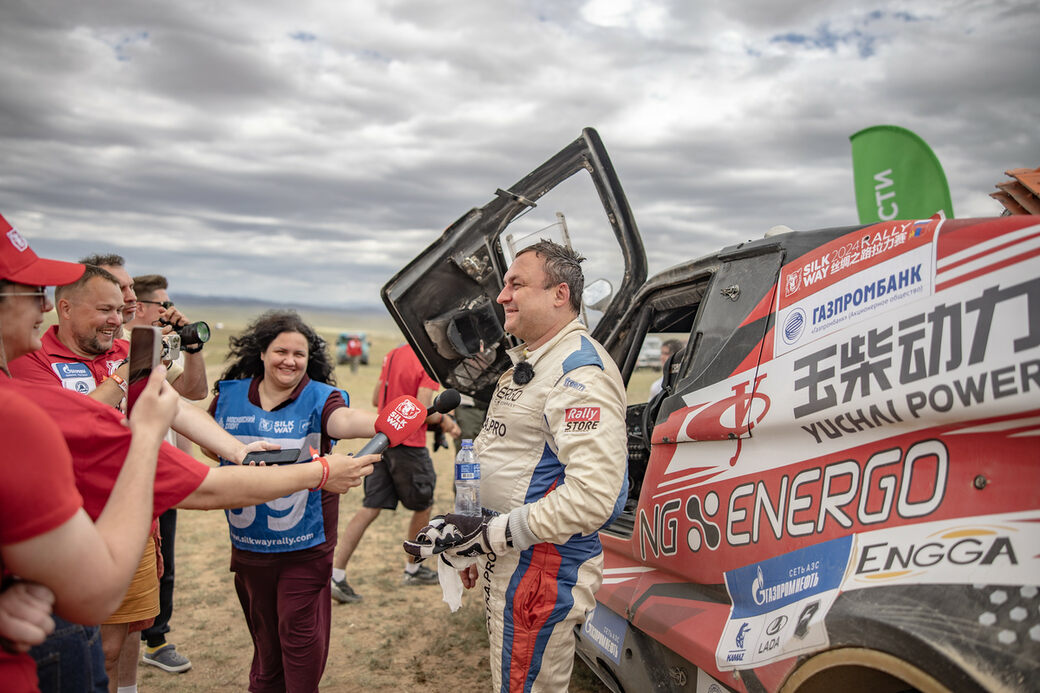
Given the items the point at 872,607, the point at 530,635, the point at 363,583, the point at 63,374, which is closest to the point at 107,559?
the point at 530,635

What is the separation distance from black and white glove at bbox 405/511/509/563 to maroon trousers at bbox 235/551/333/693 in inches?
33.2

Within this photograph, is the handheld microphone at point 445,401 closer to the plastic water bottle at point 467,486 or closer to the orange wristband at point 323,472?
the plastic water bottle at point 467,486

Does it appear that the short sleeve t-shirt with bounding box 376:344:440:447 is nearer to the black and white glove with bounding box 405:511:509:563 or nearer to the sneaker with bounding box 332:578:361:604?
the sneaker with bounding box 332:578:361:604

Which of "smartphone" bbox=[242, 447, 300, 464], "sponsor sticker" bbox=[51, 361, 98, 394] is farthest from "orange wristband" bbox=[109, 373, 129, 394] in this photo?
"smartphone" bbox=[242, 447, 300, 464]

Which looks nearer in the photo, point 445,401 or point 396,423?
point 396,423

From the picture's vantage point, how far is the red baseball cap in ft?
5.61

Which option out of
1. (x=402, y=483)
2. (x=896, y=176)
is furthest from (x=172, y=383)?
(x=896, y=176)

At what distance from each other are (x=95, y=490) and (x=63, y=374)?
7.39 ft

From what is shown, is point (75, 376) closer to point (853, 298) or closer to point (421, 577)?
point (421, 577)

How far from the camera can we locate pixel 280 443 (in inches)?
123

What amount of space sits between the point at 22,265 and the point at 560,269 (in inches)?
67.5

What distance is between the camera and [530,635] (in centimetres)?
243

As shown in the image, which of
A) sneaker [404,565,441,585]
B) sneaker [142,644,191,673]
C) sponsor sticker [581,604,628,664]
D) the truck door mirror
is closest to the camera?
sponsor sticker [581,604,628,664]

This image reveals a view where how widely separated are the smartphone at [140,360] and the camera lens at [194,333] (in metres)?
1.71
